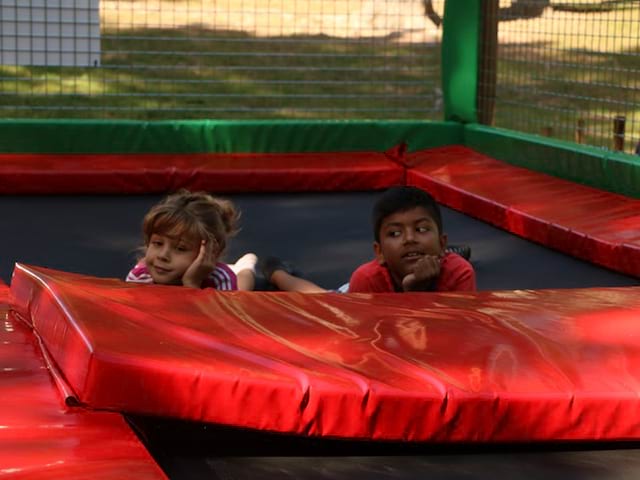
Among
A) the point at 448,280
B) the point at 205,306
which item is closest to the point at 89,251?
the point at 448,280

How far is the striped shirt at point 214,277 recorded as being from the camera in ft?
9.53

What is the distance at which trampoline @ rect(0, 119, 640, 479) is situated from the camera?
1.69 metres

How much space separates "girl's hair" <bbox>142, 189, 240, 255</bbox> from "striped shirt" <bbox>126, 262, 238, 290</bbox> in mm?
63

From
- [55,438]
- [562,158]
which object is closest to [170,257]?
[55,438]

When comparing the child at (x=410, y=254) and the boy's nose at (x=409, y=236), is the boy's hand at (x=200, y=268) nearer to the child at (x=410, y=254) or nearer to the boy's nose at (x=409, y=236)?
the child at (x=410, y=254)

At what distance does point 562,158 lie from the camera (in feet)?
14.7

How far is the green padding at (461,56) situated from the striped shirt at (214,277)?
2.62 metres

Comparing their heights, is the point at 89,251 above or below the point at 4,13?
below

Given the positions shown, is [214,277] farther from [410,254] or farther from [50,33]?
[50,33]

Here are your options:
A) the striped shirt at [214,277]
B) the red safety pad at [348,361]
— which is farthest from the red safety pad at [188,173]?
the red safety pad at [348,361]

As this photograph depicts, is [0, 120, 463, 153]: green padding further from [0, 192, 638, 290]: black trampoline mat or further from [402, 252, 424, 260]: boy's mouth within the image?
[402, 252, 424, 260]: boy's mouth

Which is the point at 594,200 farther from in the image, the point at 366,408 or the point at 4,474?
the point at 4,474

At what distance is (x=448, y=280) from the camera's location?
2.80 meters

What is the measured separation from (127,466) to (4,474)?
6.0 inches
